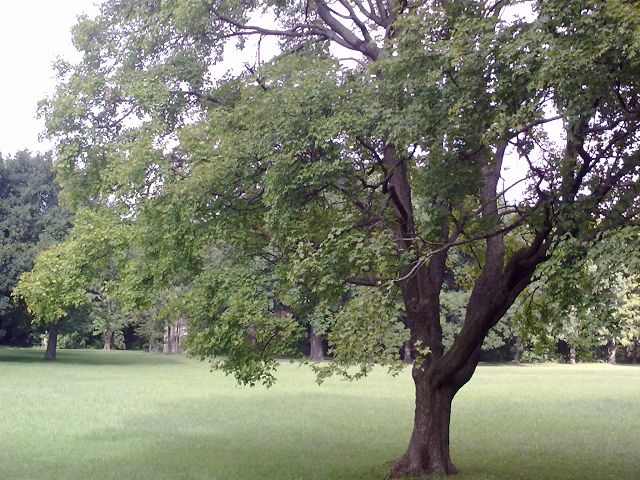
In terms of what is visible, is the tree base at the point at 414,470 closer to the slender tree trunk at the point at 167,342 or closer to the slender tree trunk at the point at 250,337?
the slender tree trunk at the point at 250,337

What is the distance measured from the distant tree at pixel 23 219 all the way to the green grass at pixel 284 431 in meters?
9.53

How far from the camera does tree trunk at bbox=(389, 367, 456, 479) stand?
35.6 feet

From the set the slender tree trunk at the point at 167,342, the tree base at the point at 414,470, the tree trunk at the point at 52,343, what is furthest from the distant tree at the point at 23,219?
the tree base at the point at 414,470

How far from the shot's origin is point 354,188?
9812 mm

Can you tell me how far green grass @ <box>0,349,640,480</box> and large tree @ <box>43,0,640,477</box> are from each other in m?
2.82

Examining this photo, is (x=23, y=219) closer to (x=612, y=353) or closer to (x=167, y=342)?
(x=167, y=342)

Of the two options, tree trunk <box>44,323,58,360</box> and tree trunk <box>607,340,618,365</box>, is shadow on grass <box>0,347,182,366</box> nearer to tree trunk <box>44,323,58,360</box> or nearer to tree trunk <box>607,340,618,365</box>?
tree trunk <box>44,323,58,360</box>

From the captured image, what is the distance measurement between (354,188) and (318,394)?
18.2 meters

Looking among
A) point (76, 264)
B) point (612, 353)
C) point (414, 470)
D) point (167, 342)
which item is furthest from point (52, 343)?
point (612, 353)

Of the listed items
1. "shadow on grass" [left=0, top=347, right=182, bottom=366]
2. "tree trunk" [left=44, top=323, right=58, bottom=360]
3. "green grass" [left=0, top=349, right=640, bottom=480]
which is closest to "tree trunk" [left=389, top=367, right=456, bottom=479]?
"green grass" [left=0, top=349, right=640, bottom=480]

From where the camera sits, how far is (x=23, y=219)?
4066cm

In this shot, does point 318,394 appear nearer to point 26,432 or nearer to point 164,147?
point 26,432

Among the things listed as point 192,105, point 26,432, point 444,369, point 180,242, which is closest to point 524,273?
point 444,369

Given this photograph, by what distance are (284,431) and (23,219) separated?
28.8 m
